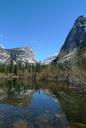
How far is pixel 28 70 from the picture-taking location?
185m

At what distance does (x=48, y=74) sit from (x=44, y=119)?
408ft

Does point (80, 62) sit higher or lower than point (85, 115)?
higher

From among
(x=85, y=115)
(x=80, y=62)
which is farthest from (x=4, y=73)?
(x=85, y=115)

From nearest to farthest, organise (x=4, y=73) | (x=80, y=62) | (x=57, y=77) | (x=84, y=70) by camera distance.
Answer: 1. (x=84, y=70)
2. (x=80, y=62)
3. (x=57, y=77)
4. (x=4, y=73)

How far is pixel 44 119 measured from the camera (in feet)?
100

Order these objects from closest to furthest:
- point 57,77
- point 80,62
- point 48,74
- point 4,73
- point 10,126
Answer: point 10,126
point 80,62
point 57,77
point 48,74
point 4,73

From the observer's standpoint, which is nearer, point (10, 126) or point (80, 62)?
point (10, 126)

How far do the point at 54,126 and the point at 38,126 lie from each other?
187cm

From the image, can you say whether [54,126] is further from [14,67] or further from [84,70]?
[14,67]

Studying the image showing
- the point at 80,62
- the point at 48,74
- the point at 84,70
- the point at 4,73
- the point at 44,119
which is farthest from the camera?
the point at 4,73

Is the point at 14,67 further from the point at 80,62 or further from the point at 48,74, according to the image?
the point at 80,62

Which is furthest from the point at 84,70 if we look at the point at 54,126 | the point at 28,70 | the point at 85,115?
the point at 28,70

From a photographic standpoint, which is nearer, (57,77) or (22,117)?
(22,117)

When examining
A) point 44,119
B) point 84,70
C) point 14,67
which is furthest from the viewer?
point 14,67
